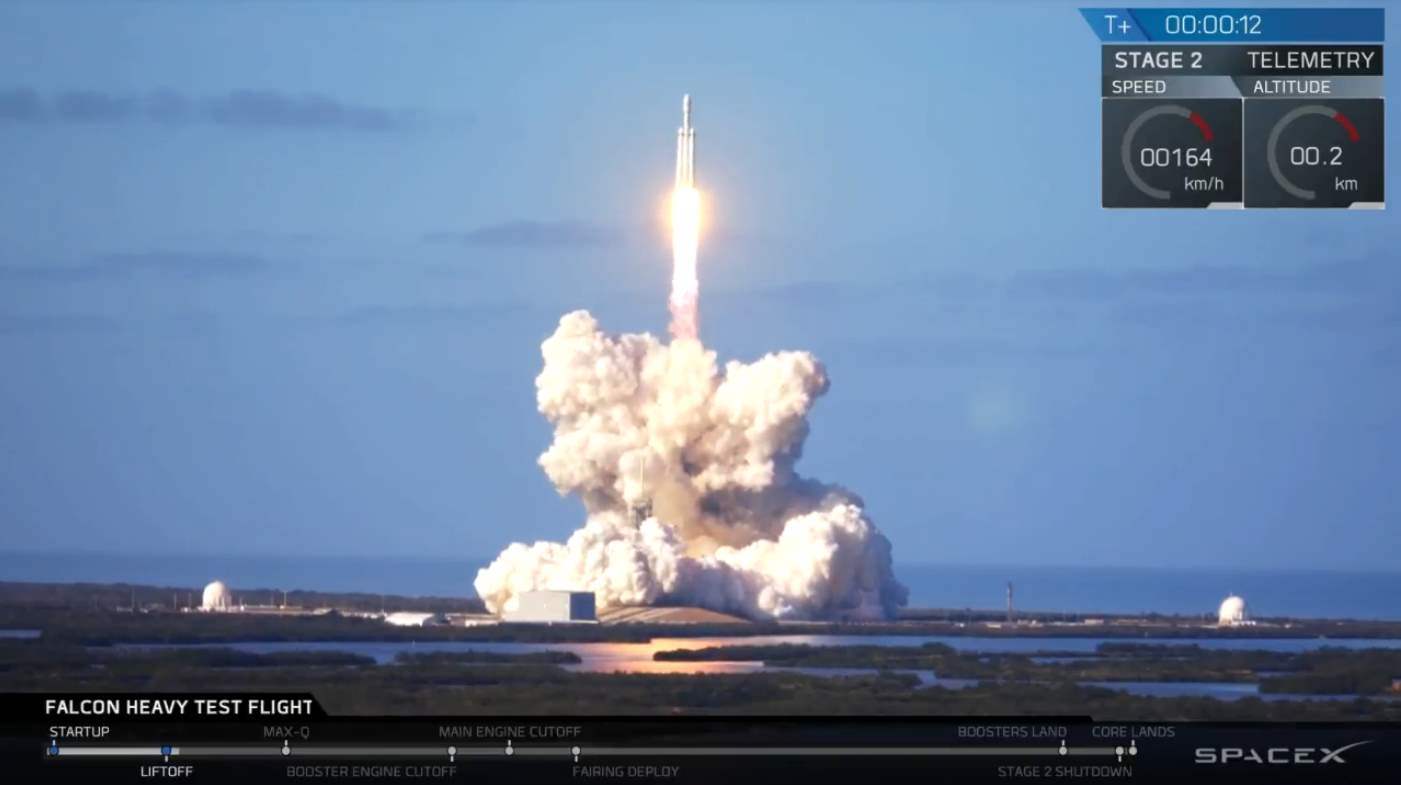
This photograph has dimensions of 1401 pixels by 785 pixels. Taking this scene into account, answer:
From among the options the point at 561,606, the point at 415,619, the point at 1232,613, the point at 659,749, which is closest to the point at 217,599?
the point at 415,619

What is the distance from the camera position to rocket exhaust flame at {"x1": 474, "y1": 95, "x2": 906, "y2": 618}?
320ft

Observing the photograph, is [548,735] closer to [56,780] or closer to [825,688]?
[56,780]

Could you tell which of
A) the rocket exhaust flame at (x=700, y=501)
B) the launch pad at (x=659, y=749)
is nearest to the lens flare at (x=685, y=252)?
the rocket exhaust flame at (x=700, y=501)

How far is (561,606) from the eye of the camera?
94.9 metres

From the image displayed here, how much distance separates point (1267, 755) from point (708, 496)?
72.0 m

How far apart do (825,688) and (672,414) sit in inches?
1102

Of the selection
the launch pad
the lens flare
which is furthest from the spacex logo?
the lens flare

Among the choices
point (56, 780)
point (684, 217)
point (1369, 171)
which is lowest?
point (56, 780)

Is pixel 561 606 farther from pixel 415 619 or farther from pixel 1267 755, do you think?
pixel 1267 755

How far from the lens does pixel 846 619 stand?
334 feet

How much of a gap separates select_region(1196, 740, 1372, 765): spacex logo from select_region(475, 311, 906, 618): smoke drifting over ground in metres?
65.2

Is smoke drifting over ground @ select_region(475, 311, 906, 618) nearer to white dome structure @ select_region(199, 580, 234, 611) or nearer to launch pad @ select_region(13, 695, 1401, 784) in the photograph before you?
white dome structure @ select_region(199, 580, 234, 611)

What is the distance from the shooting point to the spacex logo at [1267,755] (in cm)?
3133

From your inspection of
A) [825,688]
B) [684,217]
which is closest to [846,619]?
[684,217]
